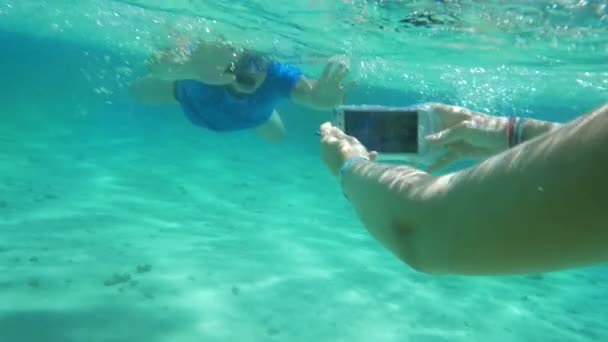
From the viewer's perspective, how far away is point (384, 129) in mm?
3943

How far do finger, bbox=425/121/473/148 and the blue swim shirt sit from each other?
5071mm

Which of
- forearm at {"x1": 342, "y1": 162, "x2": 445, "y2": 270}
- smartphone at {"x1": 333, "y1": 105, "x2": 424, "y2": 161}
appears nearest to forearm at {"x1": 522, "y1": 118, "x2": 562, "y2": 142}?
smartphone at {"x1": 333, "y1": 105, "x2": 424, "y2": 161}

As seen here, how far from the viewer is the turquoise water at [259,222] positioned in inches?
247

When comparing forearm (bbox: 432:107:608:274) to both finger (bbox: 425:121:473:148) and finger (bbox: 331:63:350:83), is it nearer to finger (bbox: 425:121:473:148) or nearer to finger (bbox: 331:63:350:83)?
finger (bbox: 425:121:473:148)

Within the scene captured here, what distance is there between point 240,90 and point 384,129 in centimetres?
509

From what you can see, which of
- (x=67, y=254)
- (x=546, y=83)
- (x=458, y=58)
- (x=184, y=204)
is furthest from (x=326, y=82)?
(x=546, y=83)

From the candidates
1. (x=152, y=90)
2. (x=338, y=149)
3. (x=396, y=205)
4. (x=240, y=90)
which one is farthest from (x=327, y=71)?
(x=396, y=205)

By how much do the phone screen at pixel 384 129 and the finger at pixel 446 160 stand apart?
32 centimetres

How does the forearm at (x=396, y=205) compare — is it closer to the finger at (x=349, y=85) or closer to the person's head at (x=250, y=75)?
the finger at (x=349, y=85)

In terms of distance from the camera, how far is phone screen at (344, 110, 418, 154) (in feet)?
12.7

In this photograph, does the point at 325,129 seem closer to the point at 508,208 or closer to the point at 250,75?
the point at 508,208

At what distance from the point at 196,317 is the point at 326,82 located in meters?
4.69

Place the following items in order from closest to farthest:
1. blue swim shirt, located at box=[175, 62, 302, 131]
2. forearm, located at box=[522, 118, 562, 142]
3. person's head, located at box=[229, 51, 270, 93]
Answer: forearm, located at box=[522, 118, 562, 142] < blue swim shirt, located at box=[175, 62, 302, 131] < person's head, located at box=[229, 51, 270, 93]

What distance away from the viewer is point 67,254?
7715 mm
